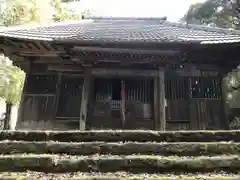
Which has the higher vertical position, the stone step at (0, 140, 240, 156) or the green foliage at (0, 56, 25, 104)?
the green foliage at (0, 56, 25, 104)

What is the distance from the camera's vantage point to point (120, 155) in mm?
3438

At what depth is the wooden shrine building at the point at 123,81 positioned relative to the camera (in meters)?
9.18

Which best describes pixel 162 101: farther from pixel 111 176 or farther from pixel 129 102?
pixel 111 176

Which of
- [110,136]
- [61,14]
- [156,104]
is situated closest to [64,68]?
[156,104]

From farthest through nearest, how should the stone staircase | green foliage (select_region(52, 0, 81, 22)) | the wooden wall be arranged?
green foliage (select_region(52, 0, 81, 22)) < the wooden wall < the stone staircase

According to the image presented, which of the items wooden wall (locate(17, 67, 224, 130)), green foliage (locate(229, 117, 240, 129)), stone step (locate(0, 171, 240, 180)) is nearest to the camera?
stone step (locate(0, 171, 240, 180))

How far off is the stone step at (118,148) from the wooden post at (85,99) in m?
5.52

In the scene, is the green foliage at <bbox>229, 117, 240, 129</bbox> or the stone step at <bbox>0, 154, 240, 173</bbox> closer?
the stone step at <bbox>0, 154, 240, 173</bbox>

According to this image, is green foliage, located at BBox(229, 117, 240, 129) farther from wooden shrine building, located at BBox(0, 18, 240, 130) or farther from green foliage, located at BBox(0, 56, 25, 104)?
green foliage, located at BBox(0, 56, 25, 104)

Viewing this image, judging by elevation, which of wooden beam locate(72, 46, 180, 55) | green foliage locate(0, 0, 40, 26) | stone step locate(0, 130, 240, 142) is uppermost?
green foliage locate(0, 0, 40, 26)

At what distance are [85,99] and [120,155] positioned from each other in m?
5.98

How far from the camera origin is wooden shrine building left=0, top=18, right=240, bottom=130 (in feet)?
30.1

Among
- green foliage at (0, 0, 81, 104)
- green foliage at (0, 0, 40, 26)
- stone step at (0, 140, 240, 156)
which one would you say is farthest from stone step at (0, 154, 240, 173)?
green foliage at (0, 0, 40, 26)

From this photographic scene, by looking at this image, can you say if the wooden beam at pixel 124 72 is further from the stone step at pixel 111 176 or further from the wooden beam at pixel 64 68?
the stone step at pixel 111 176
